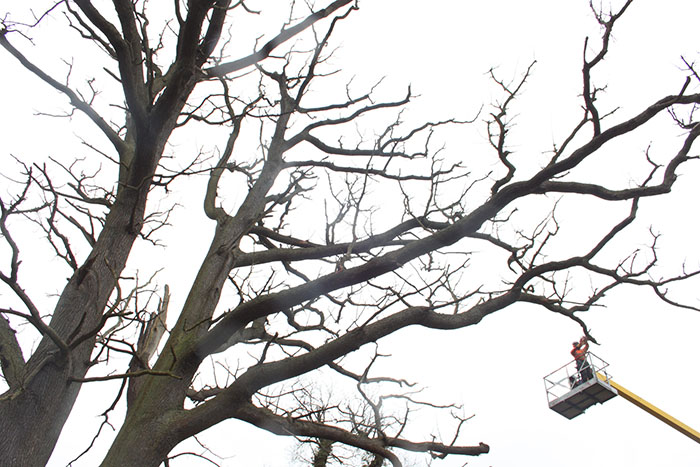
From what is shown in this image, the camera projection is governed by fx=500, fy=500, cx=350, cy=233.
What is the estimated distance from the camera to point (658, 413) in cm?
1438

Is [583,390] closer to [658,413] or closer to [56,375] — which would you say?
[658,413]

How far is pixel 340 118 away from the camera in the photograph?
19.6 feet

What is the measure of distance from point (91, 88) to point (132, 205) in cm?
150

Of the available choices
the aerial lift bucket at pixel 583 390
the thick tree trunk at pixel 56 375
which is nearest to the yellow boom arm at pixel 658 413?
the aerial lift bucket at pixel 583 390

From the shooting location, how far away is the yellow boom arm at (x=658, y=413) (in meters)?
14.1

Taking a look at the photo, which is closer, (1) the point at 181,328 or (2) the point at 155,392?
(2) the point at 155,392

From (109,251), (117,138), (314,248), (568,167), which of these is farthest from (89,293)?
(568,167)

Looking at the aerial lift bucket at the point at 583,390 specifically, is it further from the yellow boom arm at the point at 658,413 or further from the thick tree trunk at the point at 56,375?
the thick tree trunk at the point at 56,375

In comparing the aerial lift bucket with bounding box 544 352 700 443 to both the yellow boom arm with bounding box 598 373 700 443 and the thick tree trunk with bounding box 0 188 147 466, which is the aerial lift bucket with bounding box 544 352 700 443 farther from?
the thick tree trunk with bounding box 0 188 147 466

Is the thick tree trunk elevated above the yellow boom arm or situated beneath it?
situated beneath

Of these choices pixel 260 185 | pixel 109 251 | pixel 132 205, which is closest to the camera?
pixel 109 251

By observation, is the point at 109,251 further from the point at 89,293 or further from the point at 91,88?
the point at 91,88

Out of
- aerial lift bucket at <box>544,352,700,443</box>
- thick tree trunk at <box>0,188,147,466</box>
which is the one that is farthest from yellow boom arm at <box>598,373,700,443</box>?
thick tree trunk at <box>0,188,147,466</box>

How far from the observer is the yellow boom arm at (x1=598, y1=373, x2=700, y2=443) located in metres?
14.1
